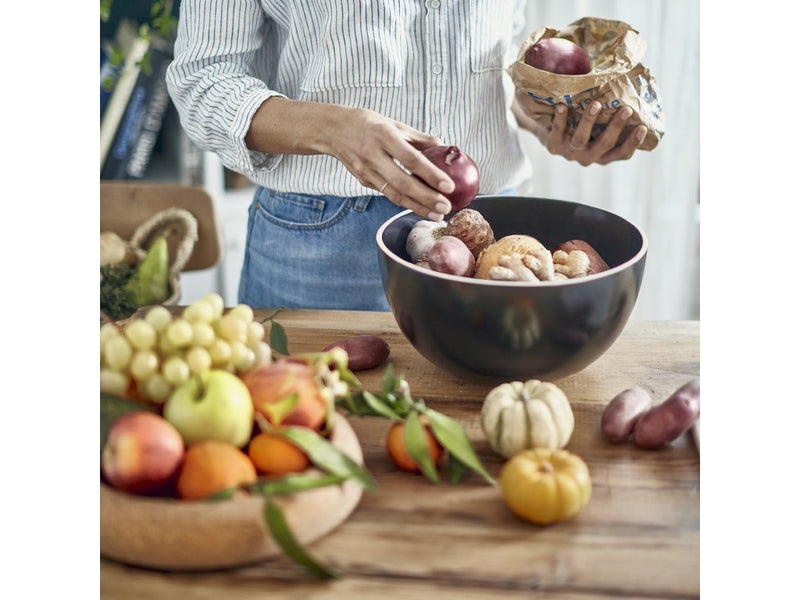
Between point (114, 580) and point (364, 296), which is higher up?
point (114, 580)

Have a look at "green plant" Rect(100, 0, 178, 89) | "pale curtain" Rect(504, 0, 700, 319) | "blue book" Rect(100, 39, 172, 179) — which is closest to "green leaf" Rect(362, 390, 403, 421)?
"pale curtain" Rect(504, 0, 700, 319)

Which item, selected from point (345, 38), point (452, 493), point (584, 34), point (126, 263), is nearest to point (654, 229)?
point (584, 34)

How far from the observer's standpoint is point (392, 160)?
877mm

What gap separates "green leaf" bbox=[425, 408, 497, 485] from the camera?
658mm

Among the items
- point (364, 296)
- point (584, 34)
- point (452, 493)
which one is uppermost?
point (584, 34)

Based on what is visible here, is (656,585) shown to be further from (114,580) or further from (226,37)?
(226,37)

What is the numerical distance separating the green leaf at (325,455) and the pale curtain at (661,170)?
56.6 inches

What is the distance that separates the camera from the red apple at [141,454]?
22.4 inches

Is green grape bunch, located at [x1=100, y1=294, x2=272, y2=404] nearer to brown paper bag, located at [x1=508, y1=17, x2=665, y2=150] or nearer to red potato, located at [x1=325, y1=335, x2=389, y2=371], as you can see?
red potato, located at [x1=325, y1=335, x2=389, y2=371]

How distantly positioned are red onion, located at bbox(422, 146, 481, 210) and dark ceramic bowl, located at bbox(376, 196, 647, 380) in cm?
11

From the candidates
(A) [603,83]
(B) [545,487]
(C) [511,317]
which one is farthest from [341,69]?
(B) [545,487]

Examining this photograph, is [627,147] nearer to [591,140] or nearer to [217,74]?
[591,140]

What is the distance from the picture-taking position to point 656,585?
549mm
